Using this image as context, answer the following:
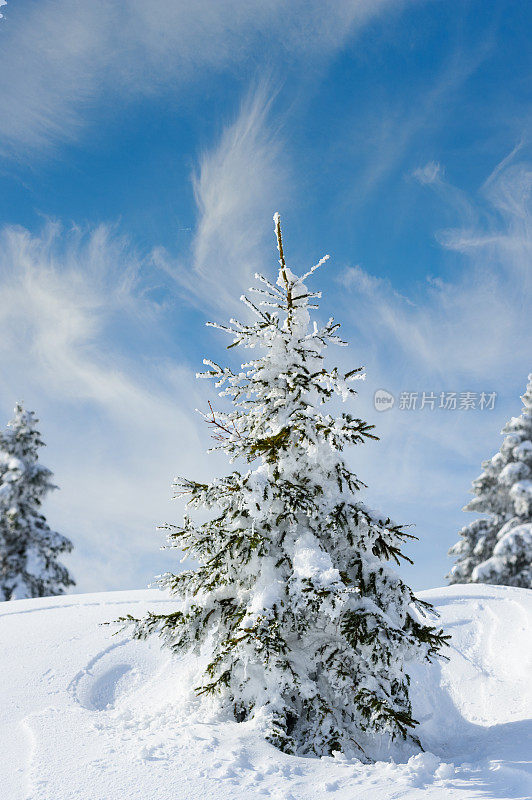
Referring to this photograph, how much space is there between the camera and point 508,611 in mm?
11938

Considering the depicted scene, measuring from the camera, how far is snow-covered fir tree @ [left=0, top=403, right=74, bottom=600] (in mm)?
22922

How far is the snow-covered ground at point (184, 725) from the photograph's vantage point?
471 centimetres

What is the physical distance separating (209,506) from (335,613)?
2.15 metres

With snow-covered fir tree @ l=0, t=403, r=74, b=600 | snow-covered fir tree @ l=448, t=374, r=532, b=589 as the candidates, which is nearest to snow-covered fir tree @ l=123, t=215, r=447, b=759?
snow-covered fir tree @ l=448, t=374, r=532, b=589

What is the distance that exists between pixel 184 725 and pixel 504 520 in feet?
67.9

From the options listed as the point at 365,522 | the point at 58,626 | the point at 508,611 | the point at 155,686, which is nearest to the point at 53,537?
the point at 58,626

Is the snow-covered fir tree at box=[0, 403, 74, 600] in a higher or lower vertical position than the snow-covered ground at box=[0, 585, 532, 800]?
higher

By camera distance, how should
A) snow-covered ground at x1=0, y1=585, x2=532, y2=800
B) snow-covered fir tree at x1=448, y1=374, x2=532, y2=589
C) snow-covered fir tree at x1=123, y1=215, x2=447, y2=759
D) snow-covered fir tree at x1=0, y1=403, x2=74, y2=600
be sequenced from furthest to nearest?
1. snow-covered fir tree at x1=0, y1=403, x2=74, y2=600
2. snow-covered fir tree at x1=448, y1=374, x2=532, y2=589
3. snow-covered fir tree at x1=123, y1=215, x2=447, y2=759
4. snow-covered ground at x1=0, y1=585, x2=532, y2=800

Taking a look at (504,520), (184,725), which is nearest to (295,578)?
(184,725)

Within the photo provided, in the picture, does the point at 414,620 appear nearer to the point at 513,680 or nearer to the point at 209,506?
the point at 209,506

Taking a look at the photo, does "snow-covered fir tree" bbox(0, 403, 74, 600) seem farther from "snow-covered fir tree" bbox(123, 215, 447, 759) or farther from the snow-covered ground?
"snow-covered fir tree" bbox(123, 215, 447, 759)

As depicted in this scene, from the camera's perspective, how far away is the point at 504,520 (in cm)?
2325

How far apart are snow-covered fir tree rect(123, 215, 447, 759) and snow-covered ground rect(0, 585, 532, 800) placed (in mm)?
659

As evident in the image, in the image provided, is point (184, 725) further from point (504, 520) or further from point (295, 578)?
point (504, 520)
